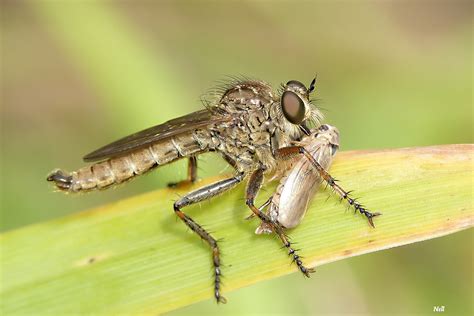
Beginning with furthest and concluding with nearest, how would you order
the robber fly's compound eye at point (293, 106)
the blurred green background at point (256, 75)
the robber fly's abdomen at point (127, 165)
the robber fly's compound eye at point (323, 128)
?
the blurred green background at point (256, 75), the robber fly's abdomen at point (127, 165), the robber fly's compound eye at point (293, 106), the robber fly's compound eye at point (323, 128)

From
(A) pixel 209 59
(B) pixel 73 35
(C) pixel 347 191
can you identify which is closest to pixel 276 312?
(C) pixel 347 191

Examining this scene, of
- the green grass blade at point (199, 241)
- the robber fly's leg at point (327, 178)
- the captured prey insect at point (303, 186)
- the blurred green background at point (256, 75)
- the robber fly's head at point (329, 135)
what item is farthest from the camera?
the blurred green background at point (256, 75)

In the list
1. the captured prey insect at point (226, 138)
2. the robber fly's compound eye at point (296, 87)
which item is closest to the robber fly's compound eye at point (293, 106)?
the captured prey insect at point (226, 138)

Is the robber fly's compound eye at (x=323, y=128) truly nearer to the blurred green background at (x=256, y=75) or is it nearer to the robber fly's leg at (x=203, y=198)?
the robber fly's leg at (x=203, y=198)

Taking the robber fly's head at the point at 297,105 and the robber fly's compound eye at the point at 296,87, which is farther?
the robber fly's compound eye at the point at 296,87

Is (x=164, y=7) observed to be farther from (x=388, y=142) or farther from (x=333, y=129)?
(x=333, y=129)

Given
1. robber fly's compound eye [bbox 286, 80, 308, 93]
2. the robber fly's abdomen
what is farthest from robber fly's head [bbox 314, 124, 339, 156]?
the robber fly's abdomen

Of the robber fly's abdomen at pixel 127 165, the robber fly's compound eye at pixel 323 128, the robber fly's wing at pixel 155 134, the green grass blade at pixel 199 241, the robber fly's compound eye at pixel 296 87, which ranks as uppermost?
the robber fly's compound eye at pixel 296 87
